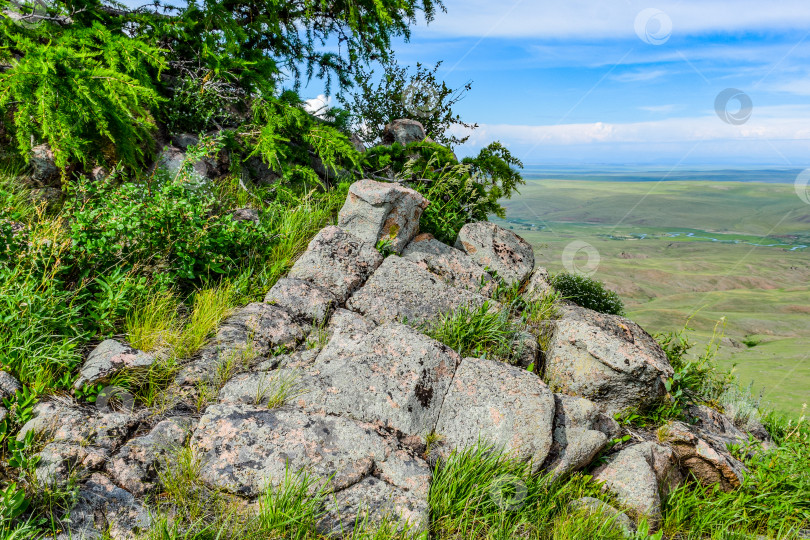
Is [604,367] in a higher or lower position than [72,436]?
higher

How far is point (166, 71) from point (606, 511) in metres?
9.45

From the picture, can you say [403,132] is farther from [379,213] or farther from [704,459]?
[704,459]

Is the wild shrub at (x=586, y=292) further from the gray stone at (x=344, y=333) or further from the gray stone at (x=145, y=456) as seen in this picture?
the gray stone at (x=145, y=456)

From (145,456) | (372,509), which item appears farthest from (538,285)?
(145,456)

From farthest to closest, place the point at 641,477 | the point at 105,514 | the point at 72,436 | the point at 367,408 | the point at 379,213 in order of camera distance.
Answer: the point at 379,213 → the point at 641,477 → the point at 367,408 → the point at 72,436 → the point at 105,514

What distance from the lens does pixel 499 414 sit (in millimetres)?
4258

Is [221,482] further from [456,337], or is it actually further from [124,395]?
[456,337]

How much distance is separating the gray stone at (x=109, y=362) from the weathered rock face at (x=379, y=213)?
11.1 ft

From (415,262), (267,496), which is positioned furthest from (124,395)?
(415,262)

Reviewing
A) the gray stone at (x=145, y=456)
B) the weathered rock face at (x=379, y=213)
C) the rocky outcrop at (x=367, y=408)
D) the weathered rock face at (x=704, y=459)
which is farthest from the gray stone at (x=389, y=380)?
the weathered rock face at (x=704, y=459)

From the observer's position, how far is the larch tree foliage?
5336 millimetres

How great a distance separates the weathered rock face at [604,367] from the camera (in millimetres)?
5445

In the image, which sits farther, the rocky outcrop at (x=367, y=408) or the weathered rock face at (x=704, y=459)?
the weathered rock face at (x=704, y=459)

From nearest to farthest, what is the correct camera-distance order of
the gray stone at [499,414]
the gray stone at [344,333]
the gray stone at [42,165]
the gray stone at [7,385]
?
the gray stone at [7,385]
the gray stone at [499,414]
the gray stone at [344,333]
the gray stone at [42,165]
